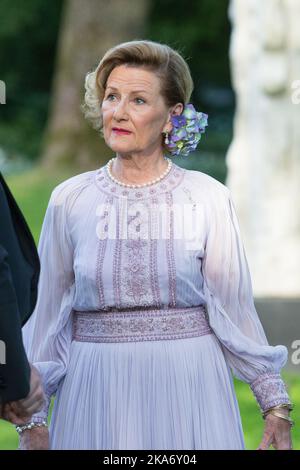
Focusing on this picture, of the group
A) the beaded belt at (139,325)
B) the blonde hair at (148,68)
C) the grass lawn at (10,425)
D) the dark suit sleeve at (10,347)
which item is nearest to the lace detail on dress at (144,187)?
the blonde hair at (148,68)

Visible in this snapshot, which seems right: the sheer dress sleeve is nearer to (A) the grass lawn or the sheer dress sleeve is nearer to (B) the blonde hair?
(B) the blonde hair

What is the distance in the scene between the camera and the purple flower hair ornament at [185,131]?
5.34 m

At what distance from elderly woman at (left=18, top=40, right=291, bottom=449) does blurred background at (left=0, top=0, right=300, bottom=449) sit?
0.59m

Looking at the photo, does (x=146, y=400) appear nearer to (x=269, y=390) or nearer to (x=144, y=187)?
(x=269, y=390)

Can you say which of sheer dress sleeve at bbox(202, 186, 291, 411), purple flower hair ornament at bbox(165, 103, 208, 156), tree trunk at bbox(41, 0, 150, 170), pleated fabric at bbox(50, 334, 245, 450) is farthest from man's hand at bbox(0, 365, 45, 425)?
tree trunk at bbox(41, 0, 150, 170)

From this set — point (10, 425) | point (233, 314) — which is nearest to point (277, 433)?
point (233, 314)

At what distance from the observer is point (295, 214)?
11609 mm

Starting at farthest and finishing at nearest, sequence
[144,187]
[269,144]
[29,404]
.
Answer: [269,144]
[144,187]
[29,404]

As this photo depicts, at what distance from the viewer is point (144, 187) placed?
5254 millimetres

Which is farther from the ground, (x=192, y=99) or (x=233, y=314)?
(x=192, y=99)

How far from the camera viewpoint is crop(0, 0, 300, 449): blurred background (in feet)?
37.1

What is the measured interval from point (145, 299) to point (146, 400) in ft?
1.15

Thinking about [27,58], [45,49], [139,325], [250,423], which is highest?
[45,49]

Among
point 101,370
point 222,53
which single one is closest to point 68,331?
point 101,370
